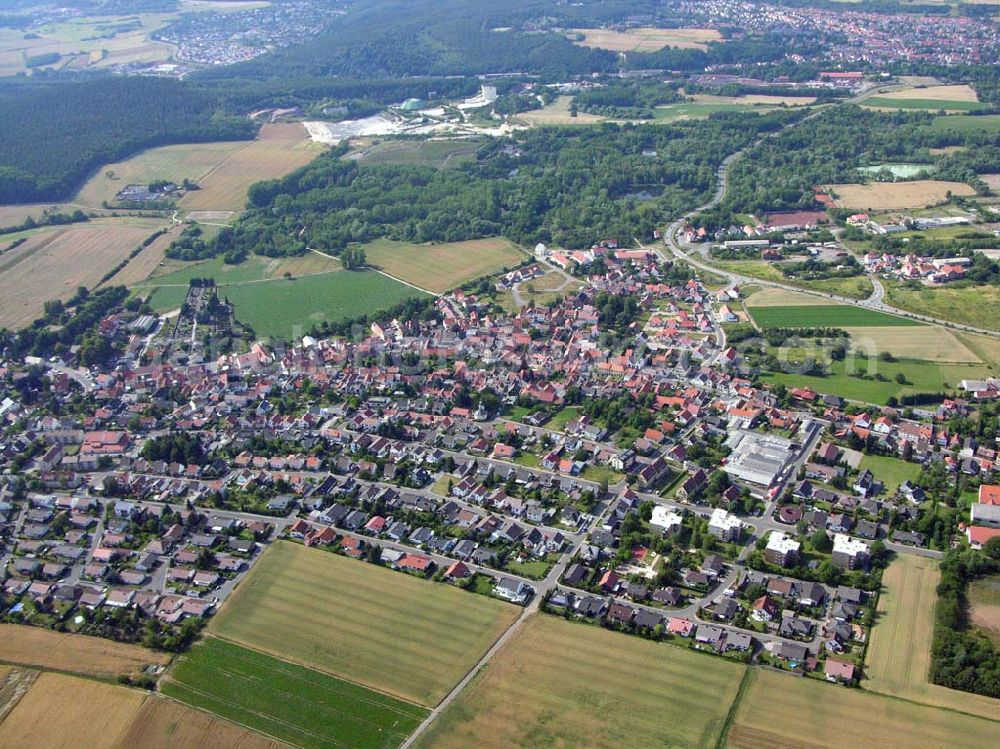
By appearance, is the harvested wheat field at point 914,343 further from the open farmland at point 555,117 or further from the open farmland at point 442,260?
the open farmland at point 555,117

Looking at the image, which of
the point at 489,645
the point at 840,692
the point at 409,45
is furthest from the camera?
the point at 409,45

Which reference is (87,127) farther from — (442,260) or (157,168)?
(442,260)

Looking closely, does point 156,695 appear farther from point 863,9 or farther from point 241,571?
point 863,9

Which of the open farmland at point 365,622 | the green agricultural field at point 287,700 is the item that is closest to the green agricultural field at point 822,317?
the open farmland at point 365,622


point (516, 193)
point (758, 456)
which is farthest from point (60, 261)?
point (758, 456)

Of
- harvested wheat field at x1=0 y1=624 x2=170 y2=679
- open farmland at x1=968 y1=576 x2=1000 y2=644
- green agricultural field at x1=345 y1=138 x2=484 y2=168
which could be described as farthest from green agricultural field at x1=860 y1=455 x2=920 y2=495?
green agricultural field at x1=345 y1=138 x2=484 y2=168

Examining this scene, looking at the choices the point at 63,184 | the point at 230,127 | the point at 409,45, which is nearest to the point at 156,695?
the point at 63,184
